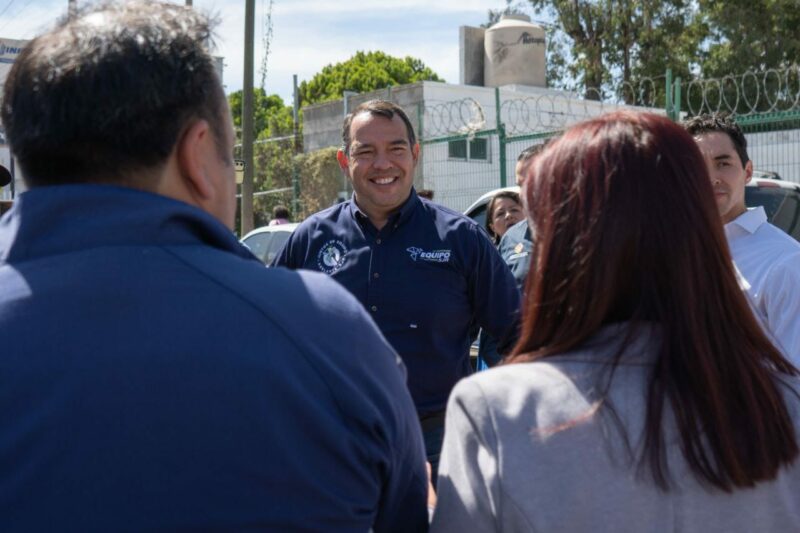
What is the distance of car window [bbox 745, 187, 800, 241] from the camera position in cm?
679

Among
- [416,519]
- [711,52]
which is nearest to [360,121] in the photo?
[416,519]

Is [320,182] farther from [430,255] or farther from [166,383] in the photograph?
[166,383]

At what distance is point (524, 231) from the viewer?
18.8ft

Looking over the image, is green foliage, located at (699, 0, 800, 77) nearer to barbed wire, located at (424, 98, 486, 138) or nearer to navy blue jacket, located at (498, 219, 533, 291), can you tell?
barbed wire, located at (424, 98, 486, 138)

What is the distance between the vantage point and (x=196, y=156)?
1.58 metres

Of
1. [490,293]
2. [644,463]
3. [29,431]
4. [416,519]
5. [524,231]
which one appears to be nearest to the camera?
[29,431]

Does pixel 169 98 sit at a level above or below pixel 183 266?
above

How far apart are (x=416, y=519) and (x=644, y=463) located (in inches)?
16.2

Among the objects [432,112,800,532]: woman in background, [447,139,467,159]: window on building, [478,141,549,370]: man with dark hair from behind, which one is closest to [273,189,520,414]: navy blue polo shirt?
[478,141,549,370]: man with dark hair from behind

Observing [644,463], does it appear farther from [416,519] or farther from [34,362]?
[34,362]

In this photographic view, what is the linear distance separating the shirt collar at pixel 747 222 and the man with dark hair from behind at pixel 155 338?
267 centimetres

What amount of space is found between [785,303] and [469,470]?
91.6 inches

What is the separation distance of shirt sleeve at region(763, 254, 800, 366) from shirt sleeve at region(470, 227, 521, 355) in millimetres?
950

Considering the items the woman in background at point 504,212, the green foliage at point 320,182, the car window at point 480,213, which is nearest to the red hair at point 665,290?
the woman in background at point 504,212
